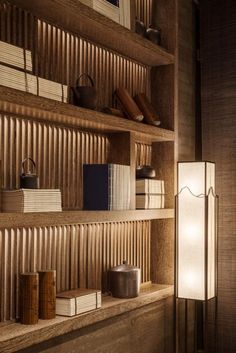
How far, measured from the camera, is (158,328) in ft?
10.4

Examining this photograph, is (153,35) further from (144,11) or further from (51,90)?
(51,90)

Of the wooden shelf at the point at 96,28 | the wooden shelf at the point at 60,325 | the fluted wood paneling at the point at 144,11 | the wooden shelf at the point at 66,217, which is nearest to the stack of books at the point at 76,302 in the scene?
the wooden shelf at the point at 60,325

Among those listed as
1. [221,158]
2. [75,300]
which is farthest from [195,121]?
[75,300]

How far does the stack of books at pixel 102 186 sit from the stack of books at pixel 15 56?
24.6 inches

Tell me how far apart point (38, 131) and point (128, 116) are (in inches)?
25.2

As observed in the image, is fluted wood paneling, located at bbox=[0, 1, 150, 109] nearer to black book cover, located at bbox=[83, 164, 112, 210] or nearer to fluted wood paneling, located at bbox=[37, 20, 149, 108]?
fluted wood paneling, located at bbox=[37, 20, 149, 108]

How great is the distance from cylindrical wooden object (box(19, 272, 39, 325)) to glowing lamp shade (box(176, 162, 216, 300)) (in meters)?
1.15

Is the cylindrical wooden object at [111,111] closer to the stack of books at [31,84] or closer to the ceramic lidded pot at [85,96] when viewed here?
the ceramic lidded pot at [85,96]

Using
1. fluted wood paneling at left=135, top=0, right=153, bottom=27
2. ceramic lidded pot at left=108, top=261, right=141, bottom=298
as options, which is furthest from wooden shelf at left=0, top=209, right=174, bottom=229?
fluted wood paneling at left=135, top=0, right=153, bottom=27

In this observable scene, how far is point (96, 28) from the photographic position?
254 centimetres

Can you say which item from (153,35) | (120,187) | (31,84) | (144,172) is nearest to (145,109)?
(144,172)

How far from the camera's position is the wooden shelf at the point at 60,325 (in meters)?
1.96

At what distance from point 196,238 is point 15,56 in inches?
59.1

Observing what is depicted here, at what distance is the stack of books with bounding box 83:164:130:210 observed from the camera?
254cm
